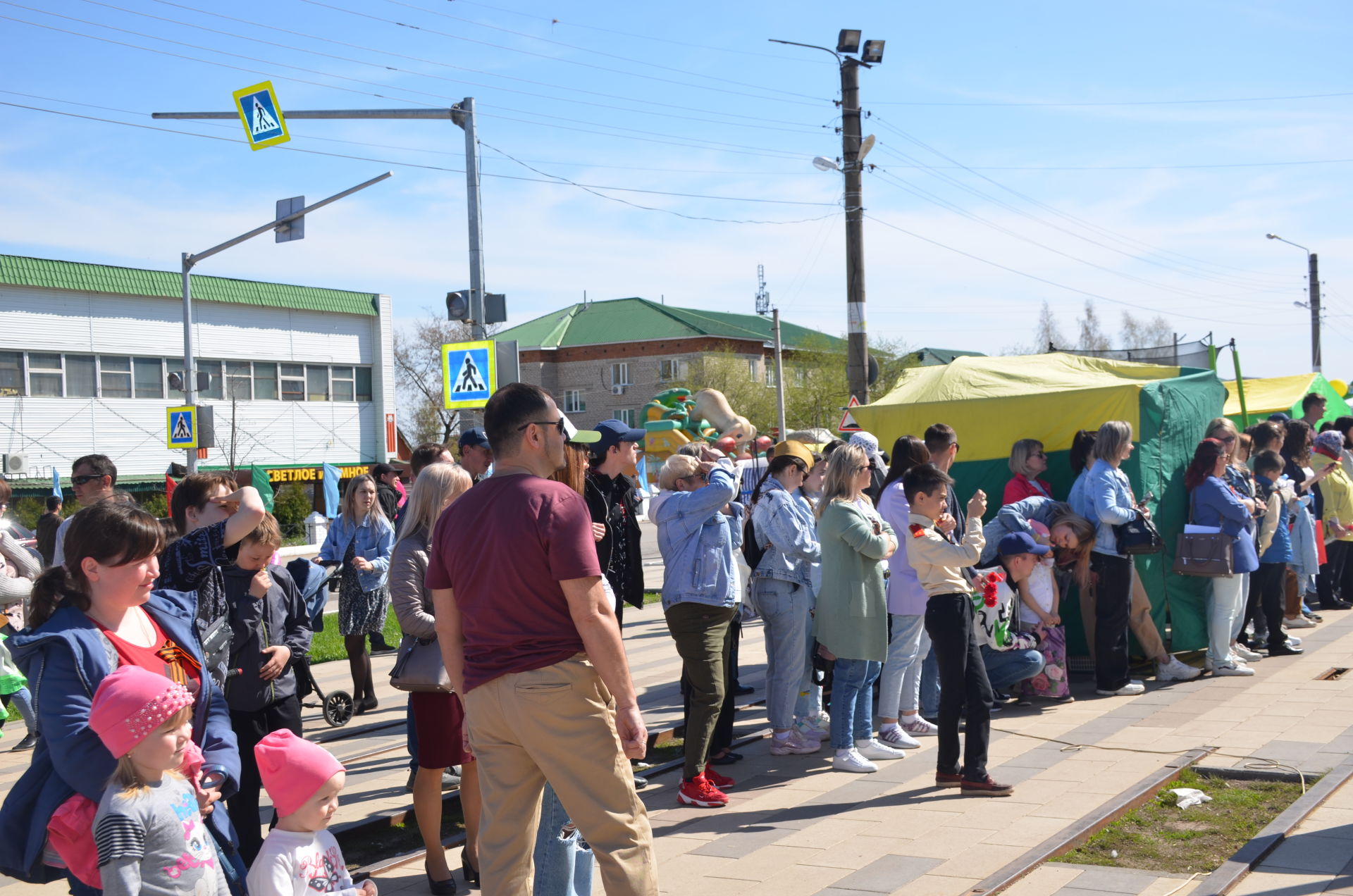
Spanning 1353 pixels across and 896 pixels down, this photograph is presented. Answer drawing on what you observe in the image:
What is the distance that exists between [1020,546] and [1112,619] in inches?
43.6

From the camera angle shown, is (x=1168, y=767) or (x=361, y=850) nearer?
(x=361, y=850)

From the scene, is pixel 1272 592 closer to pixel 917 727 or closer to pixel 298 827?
pixel 917 727

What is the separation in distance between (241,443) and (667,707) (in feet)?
116

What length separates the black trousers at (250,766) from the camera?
4.82 metres

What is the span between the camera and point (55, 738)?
3.24 m

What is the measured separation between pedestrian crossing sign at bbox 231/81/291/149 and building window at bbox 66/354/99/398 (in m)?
26.9

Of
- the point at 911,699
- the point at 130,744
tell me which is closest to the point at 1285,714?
the point at 911,699

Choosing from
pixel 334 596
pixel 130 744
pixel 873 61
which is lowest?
pixel 334 596

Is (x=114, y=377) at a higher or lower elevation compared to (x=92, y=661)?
higher

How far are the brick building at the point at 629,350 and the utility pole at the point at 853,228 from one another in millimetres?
51086

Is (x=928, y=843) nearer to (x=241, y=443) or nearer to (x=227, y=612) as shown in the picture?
(x=227, y=612)

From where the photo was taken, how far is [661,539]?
6902 mm

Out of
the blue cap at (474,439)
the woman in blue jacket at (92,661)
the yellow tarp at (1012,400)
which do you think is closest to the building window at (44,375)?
the yellow tarp at (1012,400)

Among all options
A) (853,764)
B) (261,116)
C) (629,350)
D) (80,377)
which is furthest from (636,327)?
(853,764)
